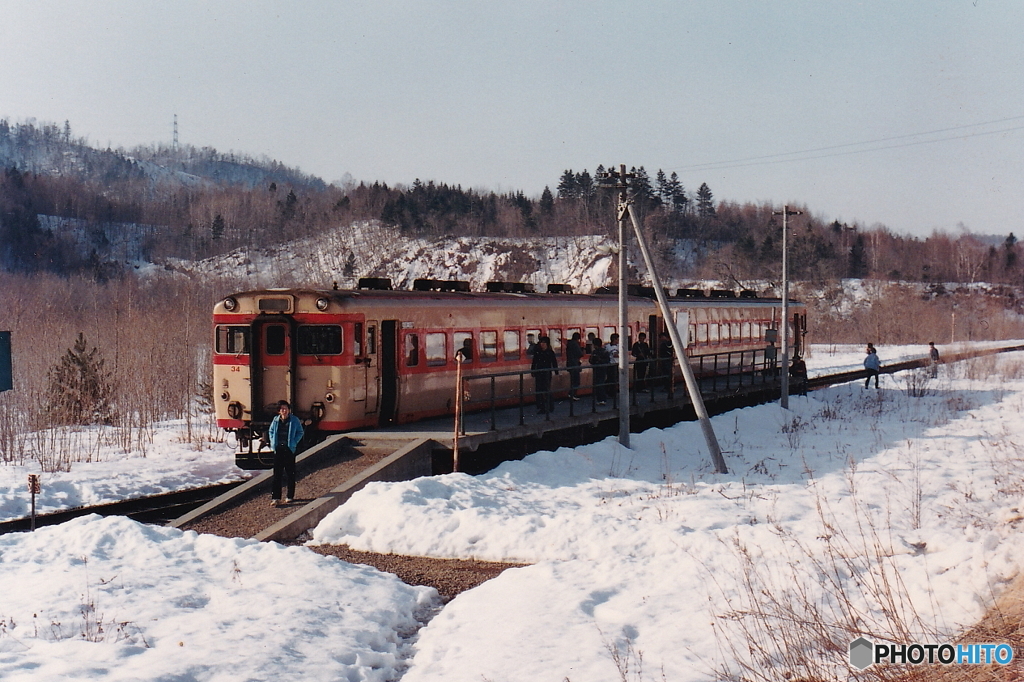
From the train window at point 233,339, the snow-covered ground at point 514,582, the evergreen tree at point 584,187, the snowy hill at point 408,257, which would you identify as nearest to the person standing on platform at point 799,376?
→ the snow-covered ground at point 514,582

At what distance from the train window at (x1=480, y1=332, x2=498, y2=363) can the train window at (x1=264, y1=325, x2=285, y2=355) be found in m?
4.67

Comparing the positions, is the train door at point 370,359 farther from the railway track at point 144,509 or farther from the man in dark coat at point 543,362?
the man in dark coat at point 543,362

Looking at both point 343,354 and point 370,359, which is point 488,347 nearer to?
point 370,359

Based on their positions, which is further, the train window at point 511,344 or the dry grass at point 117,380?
the dry grass at point 117,380

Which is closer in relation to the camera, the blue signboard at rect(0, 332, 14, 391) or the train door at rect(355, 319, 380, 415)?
the blue signboard at rect(0, 332, 14, 391)

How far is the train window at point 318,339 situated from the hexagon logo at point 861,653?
450 inches

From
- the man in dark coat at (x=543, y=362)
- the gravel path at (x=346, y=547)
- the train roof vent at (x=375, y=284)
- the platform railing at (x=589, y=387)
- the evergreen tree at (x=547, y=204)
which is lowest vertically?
the gravel path at (x=346, y=547)

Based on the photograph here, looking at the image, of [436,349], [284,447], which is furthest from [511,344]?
[284,447]

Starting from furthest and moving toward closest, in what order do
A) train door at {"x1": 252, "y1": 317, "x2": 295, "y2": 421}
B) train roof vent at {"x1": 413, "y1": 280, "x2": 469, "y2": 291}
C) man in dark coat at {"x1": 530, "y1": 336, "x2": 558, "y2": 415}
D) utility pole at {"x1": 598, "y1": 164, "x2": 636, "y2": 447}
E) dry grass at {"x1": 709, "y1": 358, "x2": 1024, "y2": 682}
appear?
man in dark coat at {"x1": 530, "y1": 336, "x2": 558, "y2": 415} < train roof vent at {"x1": 413, "y1": 280, "x2": 469, "y2": 291} < utility pole at {"x1": 598, "y1": 164, "x2": 636, "y2": 447} < train door at {"x1": 252, "y1": 317, "x2": 295, "y2": 421} < dry grass at {"x1": 709, "y1": 358, "x2": 1024, "y2": 682}

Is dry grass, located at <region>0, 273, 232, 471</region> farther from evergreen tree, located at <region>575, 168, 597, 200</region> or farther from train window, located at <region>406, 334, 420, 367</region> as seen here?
evergreen tree, located at <region>575, 168, 597, 200</region>

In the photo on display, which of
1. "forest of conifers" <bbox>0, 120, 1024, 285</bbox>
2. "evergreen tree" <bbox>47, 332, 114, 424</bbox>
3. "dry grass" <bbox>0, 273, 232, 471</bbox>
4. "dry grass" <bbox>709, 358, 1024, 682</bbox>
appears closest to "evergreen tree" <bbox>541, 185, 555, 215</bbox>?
"forest of conifers" <bbox>0, 120, 1024, 285</bbox>

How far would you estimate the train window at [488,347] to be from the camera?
19.3 m

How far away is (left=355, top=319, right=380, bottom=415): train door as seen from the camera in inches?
634

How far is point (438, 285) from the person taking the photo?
777 inches
